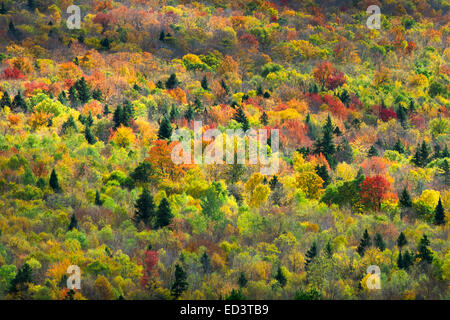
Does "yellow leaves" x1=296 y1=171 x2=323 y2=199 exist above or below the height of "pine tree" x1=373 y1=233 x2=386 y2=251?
above

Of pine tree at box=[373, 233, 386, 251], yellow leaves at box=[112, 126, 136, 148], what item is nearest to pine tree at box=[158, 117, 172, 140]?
yellow leaves at box=[112, 126, 136, 148]

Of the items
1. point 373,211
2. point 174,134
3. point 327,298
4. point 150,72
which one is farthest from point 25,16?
point 327,298

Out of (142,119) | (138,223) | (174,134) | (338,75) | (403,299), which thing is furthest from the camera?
(338,75)

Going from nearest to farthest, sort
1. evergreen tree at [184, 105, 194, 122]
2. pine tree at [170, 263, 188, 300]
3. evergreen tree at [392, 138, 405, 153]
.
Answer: pine tree at [170, 263, 188, 300], evergreen tree at [392, 138, 405, 153], evergreen tree at [184, 105, 194, 122]

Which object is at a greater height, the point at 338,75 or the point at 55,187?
the point at 338,75

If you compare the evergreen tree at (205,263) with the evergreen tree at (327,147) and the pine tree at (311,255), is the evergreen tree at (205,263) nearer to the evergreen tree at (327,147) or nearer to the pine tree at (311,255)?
the pine tree at (311,255)

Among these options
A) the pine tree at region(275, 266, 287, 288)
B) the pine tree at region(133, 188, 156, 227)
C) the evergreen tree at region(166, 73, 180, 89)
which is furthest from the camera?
the evergreen tree at region(166, 73, 180, 89)

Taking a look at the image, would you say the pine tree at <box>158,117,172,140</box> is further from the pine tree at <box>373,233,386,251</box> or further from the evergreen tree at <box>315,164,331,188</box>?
the pine tree at <box>373,233,386,251</box>

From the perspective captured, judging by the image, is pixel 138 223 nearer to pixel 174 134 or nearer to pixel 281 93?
pixel 174 134
